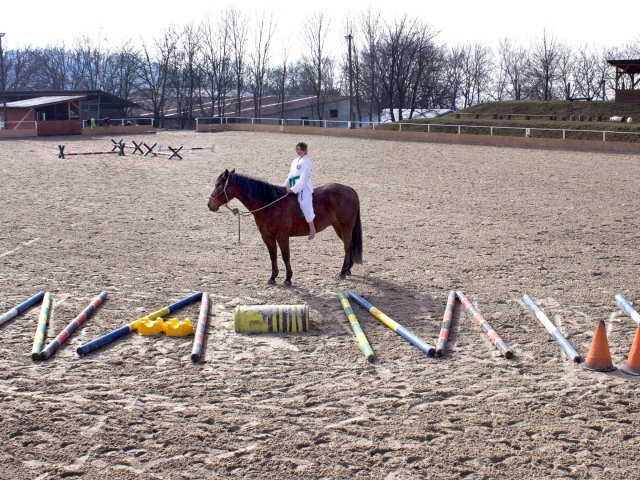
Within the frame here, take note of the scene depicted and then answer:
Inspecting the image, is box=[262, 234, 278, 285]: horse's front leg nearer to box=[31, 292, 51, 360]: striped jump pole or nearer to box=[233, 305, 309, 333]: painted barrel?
box=[233, 305, 309, 333]: painted barrel

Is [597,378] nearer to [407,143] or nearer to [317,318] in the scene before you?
[317,318]

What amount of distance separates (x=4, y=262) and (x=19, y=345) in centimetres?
447

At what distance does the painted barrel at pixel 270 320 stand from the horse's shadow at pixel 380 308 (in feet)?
0.75

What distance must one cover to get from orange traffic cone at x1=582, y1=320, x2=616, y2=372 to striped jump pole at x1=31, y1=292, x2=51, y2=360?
565 centimetres

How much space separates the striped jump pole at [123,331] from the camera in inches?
313

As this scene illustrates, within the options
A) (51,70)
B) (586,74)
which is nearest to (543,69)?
(586,74)

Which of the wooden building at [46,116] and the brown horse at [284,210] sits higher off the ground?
the wooden building at [46,116]

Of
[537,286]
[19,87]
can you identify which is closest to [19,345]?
[537,286]

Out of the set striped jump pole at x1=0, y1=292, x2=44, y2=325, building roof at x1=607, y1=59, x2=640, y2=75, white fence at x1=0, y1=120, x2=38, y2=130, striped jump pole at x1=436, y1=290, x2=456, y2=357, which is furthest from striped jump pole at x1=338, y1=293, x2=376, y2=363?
building roof at x1=607, y1=59, x2=640, y2=75

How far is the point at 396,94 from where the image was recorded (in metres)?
76.1

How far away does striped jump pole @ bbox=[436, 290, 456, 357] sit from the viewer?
7.91 m

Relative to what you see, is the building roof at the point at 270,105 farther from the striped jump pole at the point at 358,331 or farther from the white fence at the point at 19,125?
the striped jump pole at the point at 358,331

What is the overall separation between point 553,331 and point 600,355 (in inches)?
36.0

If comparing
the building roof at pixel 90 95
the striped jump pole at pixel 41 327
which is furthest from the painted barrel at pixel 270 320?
the building roof at pixel 90 95
